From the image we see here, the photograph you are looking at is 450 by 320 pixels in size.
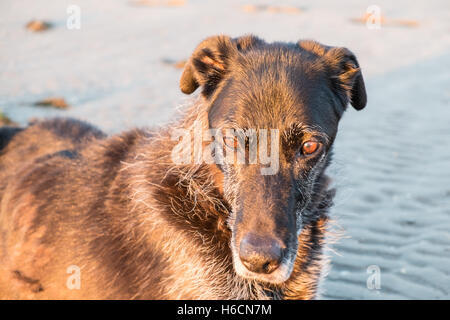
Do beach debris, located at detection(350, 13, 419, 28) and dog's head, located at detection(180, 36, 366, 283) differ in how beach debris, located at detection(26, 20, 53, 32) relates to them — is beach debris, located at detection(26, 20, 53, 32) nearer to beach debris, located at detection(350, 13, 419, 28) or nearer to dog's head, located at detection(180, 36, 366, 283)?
beach debris, located at detection(350, 13, 419, 28)

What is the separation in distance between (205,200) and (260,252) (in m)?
0.96

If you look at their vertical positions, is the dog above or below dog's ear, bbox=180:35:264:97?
below

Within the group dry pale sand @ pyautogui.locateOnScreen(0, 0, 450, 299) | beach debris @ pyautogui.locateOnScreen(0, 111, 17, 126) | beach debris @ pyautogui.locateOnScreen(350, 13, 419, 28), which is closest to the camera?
dry pale sand @ pyautogui.locateOnScreen(0, 0, 450, 299)

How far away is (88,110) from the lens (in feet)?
33.3

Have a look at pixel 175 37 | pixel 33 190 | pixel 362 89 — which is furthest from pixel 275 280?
pixel 175 37

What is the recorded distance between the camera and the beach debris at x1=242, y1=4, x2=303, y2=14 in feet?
56.0

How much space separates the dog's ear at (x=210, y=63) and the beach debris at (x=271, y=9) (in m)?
13.1

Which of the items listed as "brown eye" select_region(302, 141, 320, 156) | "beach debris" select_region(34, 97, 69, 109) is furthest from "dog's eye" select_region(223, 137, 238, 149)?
"beach debris" select_region(34, 97, 69, 109)

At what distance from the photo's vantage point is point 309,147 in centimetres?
389

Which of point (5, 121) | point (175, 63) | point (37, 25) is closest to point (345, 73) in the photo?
point (5, 121)

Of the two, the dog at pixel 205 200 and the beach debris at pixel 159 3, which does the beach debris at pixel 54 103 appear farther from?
the beach debris at pixel 159 3

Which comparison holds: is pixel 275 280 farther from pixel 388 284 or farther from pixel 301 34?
pixel 301 34

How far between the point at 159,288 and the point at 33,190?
57.6 inches

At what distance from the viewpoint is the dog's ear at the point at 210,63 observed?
4238mm
